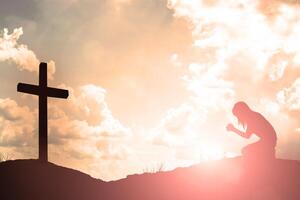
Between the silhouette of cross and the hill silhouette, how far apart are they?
20.2 inches

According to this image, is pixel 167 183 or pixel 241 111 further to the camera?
pixel 167 183

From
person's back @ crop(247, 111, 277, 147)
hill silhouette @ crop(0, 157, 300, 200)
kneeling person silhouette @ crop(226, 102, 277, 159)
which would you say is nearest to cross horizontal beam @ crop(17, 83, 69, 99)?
hill silhouette @ crop(0, 157, 300, 200)

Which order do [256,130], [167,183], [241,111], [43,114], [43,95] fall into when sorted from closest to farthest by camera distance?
[241,111]
[256,130]
[167,183]
[43,114]
[43,95]

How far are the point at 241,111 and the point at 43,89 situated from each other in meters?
7.50

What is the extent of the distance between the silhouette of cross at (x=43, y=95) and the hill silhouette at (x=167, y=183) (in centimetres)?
51

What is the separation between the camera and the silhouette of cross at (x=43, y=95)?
16.7 metres

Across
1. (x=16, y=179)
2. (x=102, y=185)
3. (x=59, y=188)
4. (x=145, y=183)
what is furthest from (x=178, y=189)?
(x=16, y=179)

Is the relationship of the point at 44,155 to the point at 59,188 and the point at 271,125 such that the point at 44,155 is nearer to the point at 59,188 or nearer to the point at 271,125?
the point at 59,188

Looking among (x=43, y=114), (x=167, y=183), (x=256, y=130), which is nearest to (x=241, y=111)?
(x=256, y=130)

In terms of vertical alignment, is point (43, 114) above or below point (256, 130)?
above

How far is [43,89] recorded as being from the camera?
17375 millimetres

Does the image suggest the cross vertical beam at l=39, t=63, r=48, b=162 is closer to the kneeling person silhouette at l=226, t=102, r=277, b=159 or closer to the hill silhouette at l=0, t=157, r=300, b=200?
the hill silhouette at l=0, t=157, r=300, b=200

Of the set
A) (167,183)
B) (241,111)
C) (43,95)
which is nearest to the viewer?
(241,111)

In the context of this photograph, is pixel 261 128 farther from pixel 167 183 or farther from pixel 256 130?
pixel 167 183
